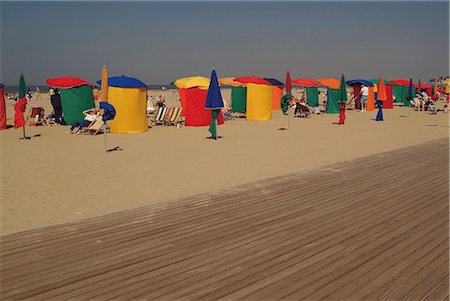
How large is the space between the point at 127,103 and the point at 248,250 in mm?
11480

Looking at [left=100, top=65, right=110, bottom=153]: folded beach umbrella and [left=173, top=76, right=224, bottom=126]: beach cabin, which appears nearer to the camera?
[left=100, top=65, right=110, bottom=153]: folded beach umbrella

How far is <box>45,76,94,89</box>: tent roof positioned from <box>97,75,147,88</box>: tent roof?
10.3 feet

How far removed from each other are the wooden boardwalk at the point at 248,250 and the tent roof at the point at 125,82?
9.23 metres

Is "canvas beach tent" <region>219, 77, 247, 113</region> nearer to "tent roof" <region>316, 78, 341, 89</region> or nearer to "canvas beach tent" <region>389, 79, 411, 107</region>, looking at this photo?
"tent roof" <region>316, 78, 341, 89</region>

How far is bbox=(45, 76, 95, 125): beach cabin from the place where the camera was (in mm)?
16973

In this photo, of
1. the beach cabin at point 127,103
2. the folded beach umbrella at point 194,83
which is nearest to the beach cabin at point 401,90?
the folded beach umbrella at point 194,83

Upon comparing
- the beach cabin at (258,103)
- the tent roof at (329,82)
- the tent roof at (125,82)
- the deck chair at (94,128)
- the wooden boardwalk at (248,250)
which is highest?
the tent roof at (329,82)

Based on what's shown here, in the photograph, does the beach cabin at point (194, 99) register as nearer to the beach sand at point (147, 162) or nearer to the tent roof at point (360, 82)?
the beach sand at point (147, 162)

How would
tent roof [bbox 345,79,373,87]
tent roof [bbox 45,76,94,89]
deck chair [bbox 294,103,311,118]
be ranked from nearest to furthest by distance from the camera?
1. tent roof [bbox 45,76,94,89]
2. deck chair [bbox 294,103,311,118]
3. tent roof [bbox 345,79,373,87]

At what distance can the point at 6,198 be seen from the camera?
617 centimetres

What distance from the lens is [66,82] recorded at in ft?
55.8

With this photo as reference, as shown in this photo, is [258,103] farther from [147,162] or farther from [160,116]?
[147,162]

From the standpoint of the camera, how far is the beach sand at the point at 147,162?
595 cm

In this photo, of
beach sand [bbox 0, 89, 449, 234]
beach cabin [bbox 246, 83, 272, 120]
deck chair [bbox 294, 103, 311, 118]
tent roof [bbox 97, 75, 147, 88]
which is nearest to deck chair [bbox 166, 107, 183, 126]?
beach sand [bbox 0, 89, 449, 234]
